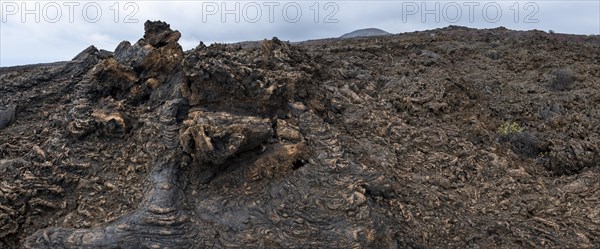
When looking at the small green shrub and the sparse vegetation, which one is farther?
the sparse vegetation

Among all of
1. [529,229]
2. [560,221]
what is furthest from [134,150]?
[560,221]

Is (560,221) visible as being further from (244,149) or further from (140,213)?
(140,213)

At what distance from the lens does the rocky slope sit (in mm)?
7863

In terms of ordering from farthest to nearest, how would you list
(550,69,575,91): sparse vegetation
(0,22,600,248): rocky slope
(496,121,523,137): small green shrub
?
1. (550,69,575,91): sparse vegetation
2. (496,121,523,137): small green shrub
3. (0,22,600,248): rocky slope

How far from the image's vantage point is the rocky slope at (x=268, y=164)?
25.8 ft

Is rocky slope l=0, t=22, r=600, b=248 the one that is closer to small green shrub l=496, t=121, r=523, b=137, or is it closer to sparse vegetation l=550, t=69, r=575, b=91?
small green shrub l=496, t=121, r=523, b=137

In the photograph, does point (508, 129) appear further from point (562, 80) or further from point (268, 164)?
point (268, 164)

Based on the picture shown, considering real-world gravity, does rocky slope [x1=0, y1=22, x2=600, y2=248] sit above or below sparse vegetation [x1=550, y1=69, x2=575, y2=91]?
→ below

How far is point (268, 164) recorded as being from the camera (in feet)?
27.8

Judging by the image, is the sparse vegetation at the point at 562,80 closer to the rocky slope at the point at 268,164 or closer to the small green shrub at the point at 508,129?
the rocky slope at the point at 268,164

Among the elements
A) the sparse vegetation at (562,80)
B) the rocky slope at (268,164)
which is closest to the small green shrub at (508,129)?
the rocky slope at (268,164)

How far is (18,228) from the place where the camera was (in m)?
8.45

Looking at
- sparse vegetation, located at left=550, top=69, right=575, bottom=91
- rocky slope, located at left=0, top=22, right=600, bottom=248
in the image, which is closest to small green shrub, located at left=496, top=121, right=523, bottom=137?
rocky slope, located at left=0, top=22, right=600, bottom=248

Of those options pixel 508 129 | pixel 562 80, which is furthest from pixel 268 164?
pixel 562 80
